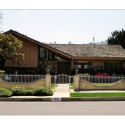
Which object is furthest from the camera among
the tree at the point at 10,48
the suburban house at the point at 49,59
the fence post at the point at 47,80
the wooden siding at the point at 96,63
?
the wooden siding at the point at 96,63

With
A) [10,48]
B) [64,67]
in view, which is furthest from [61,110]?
[64,67]

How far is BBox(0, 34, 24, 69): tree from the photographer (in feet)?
62.3

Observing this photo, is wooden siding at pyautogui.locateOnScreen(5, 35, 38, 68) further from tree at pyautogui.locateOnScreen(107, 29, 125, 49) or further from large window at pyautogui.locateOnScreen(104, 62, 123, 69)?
tree at pyautogui.locateOnScreen(107, 29, 125, 49)

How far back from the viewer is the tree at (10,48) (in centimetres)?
1900

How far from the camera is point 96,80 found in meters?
18.0

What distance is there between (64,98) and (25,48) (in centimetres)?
1205

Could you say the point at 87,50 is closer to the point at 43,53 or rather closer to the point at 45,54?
the point at 45,54

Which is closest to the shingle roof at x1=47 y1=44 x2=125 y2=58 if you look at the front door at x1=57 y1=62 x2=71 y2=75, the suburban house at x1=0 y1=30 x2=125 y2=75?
the suburban house at x1=0 y1=30 x2=125 y2=75

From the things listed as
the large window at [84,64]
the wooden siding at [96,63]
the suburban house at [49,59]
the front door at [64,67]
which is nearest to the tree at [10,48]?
the suburban house at [49,59]

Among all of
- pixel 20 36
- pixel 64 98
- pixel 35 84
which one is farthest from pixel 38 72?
pixel 64 98

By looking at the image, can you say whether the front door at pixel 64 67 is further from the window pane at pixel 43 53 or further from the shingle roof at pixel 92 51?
the window pane at pixel 43 53

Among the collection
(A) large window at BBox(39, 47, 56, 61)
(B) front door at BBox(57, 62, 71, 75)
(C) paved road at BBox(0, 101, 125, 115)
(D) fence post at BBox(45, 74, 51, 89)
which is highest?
(A) large window at BBox(39, 47, 56, 61)

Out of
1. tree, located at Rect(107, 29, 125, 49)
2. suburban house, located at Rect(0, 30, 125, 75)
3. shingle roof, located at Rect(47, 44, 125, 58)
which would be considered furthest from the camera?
tree, located at Rect(107, 29, 125, 49)

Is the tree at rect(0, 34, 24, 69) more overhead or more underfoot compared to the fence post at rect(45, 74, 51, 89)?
more overhead
